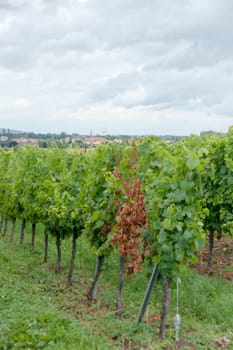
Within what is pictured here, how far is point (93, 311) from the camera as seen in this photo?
693 centimetres

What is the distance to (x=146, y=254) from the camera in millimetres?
5895

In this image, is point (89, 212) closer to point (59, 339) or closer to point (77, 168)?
point (77, 168)

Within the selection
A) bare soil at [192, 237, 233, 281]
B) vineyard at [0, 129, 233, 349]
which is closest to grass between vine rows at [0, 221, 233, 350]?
vineyard at [0, 129, 233, 349]

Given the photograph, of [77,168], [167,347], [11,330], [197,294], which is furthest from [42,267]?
[167,347]

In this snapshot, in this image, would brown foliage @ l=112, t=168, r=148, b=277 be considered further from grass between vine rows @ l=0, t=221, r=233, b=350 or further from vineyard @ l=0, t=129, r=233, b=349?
grass between vine rows @ l=0, t=221, r=233, b=350

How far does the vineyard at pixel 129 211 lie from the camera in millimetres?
5199

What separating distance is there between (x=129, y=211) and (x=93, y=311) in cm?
193

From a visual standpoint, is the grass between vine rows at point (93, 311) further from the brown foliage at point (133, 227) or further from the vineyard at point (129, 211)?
the brown foliage at point (133, 227)

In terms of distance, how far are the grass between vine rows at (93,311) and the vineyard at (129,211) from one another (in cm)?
4

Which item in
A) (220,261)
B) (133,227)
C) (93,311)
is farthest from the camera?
(220,261)

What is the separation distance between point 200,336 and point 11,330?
240 cm

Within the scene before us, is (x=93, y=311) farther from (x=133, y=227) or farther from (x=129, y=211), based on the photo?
(x=129, y=211)

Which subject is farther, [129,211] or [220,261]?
[220,261]

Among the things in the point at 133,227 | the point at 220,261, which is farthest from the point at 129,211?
the point at 220,261
